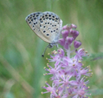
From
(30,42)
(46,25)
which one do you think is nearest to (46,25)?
(46,25)

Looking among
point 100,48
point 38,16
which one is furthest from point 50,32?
point 100,48

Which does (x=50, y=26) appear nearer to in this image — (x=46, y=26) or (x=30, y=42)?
(x=46, y=26)

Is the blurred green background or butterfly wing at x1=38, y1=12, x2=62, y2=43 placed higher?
the blurred green background

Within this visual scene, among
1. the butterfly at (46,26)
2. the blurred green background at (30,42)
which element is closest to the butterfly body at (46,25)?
the butterfly at (46,26)

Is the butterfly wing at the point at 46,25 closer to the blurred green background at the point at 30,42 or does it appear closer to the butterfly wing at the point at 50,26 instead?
the butterfly wing at the point at 50,26

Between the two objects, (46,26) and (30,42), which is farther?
(30,42)

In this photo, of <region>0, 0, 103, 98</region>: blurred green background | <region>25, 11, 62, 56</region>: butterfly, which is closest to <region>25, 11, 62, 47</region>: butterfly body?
<region>25, 11, 62, 56</region>: butterfly

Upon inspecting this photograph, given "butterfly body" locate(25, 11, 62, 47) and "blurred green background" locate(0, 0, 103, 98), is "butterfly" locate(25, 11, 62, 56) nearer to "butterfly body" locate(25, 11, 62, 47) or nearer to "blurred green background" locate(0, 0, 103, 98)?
"butterfly body" locate(25, 11, 62, 47)
